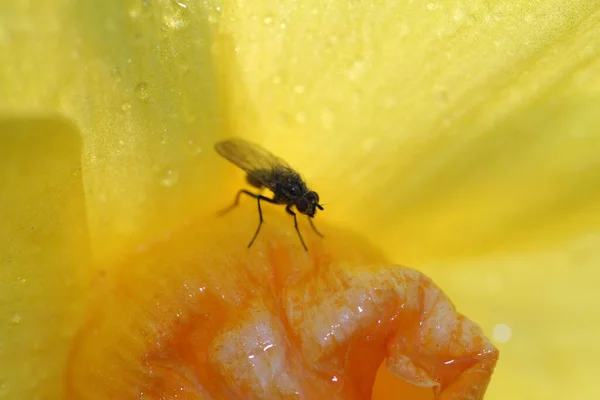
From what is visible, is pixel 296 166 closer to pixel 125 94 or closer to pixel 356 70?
pixel 356 70

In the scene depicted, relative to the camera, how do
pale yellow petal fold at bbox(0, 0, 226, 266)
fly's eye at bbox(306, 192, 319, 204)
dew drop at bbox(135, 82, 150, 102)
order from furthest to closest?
1. fly's eye at bbox(306, 192, 319, 204)
2. dew drop at bbox(135, 82, 150, 102)
3. pale yellow petal fold at bbox(0, 0, 226, 266)

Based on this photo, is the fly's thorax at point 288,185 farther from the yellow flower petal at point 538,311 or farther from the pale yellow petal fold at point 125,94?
the yellow flower petal at point 538,311

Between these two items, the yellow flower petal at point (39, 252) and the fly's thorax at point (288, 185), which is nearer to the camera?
the yellow flower petal at point (39, 252)

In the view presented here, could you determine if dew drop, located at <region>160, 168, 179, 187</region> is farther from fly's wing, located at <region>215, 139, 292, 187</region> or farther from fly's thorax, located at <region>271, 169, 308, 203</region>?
fly's thorax, located at <region>271, 169, 308, 203</region>

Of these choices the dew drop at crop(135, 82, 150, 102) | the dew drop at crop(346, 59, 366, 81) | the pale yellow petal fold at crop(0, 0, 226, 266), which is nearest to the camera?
the pale yellow petal fold at crop(0, 0, 226, 266)

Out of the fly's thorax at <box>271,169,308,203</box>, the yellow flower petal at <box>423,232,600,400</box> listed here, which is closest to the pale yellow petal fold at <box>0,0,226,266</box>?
the fly's thorax at <box>271,169,308,203</box>

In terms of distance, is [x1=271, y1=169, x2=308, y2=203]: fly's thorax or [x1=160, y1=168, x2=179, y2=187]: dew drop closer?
[x1=160, y1=168, x2=179, y2=187]: dew drop

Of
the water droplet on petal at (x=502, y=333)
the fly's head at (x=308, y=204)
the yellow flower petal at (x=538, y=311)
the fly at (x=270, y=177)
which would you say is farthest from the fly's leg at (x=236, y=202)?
the water droplet on petal at (x=502, y=333)
